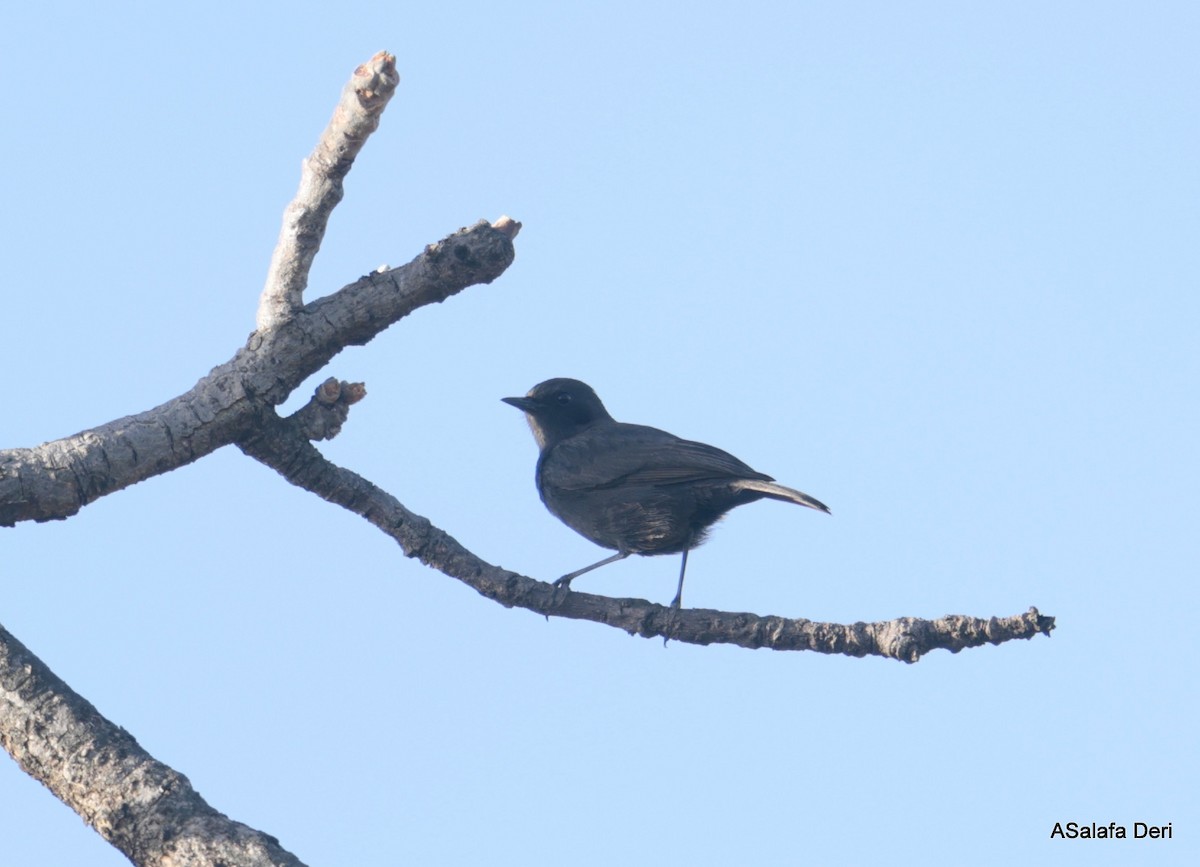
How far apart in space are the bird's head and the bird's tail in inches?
106

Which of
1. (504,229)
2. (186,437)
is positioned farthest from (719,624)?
(186,437)

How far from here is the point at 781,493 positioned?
25.8 ft

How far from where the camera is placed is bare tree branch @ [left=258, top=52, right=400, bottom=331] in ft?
17.8

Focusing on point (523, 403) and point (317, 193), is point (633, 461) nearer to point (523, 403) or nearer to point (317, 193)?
point (523, 403)

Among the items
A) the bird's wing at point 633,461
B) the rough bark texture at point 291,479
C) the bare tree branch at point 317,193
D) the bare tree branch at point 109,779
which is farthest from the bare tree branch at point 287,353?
the bird's wing at point 633,461

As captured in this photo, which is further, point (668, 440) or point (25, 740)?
point (668, 440)

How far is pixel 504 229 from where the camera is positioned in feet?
19.3

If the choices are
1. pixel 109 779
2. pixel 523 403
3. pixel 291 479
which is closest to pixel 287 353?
pixel 291 479

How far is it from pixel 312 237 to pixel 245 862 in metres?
3.18

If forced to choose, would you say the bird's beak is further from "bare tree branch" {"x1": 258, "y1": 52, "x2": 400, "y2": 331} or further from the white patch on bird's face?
"bare tree branch" {"x1": 258, "y1": 52, "x2": 400, "y2": 331}

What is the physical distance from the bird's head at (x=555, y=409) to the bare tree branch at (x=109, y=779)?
625cm

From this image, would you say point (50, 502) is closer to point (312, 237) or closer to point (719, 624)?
point (312, 237)

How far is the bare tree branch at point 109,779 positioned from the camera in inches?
157

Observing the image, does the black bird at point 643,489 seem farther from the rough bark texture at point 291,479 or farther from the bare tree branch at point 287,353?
the bare tree branch at point 287,353
